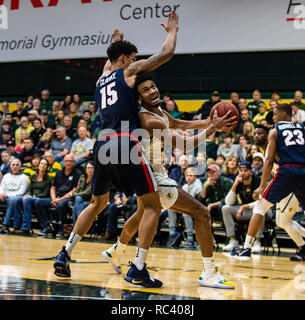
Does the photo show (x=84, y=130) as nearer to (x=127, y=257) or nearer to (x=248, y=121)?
(x=248, y=121)

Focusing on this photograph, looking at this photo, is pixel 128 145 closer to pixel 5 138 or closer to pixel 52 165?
pixel 52 165

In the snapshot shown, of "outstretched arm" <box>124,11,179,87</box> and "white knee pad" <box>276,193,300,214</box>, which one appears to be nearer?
"outstretched arm" <box>124,11,179,87</box>

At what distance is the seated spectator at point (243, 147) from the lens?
10.5 metres

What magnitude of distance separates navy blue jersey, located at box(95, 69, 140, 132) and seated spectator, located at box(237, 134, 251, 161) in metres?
6.01

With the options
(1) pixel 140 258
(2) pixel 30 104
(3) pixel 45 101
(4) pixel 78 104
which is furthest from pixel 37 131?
(1) pixel 140 258

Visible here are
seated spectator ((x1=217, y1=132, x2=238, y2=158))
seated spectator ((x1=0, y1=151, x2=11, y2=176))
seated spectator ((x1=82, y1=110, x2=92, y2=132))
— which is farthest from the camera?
seated spectator ((x1=82, y1=110, x2=92, y2=132))

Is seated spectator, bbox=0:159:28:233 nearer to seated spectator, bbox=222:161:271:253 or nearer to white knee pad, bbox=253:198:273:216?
seated spectator, bbox=222:161:271:253

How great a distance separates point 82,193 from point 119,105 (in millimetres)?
5483

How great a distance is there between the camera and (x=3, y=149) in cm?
1341

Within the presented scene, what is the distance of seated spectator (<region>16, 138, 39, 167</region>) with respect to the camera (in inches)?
488

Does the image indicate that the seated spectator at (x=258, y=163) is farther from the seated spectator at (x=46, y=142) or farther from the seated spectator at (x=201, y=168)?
the seated spectator at (x=46, y=142)

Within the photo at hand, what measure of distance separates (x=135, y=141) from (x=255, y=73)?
10.4 metres

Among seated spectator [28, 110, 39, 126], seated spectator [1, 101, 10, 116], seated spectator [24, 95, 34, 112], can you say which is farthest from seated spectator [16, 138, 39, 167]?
seated spectator [1, 101, 10, 116]
